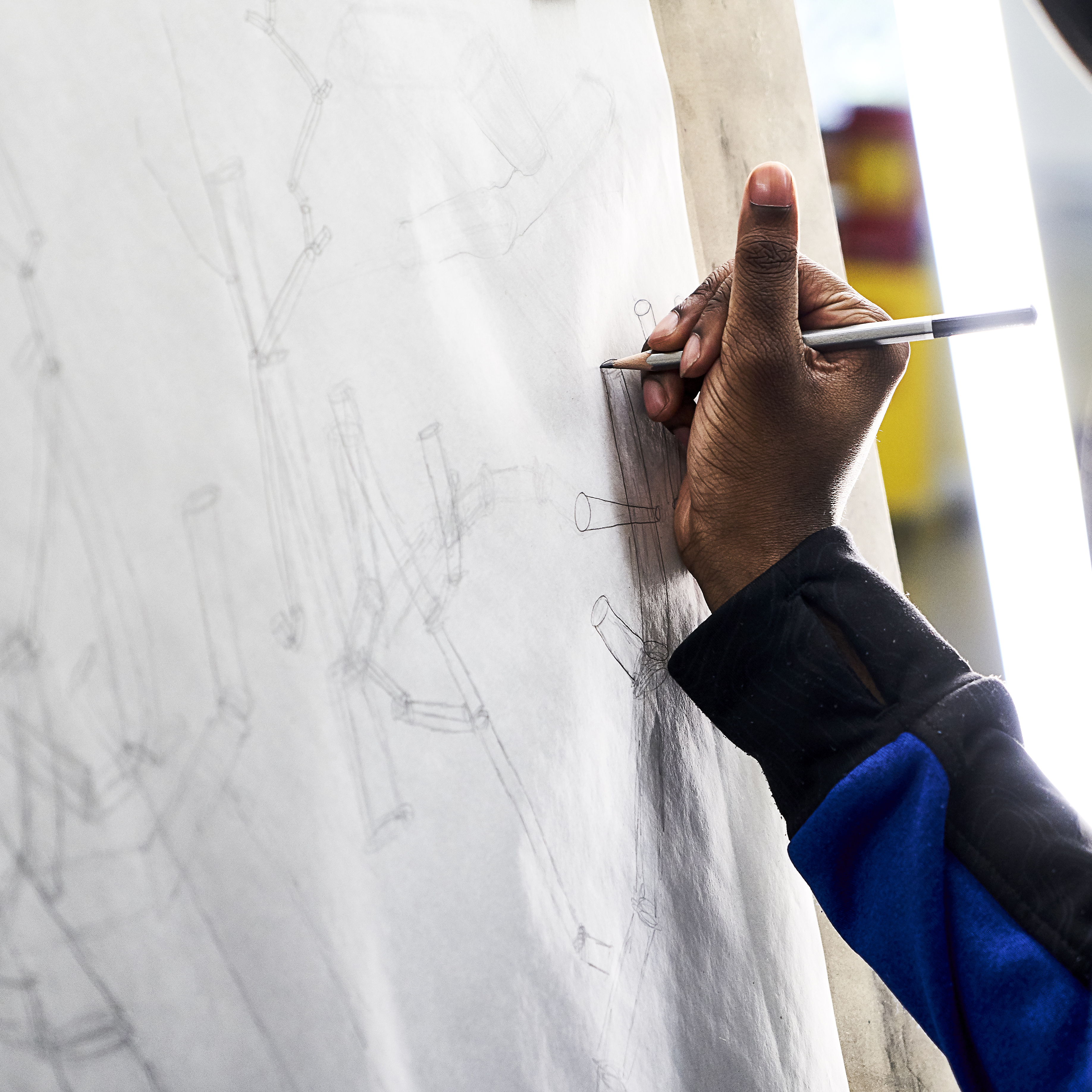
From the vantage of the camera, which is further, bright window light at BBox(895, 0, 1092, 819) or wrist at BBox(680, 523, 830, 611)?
bright window light at BBox(895, 0, 1092, 819)

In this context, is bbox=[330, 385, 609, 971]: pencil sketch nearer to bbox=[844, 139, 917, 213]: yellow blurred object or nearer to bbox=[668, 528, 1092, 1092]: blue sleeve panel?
bbox=[668, 528, 1092, 1092]: blue sleeve panel

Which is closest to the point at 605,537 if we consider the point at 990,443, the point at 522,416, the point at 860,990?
the point at 522,416

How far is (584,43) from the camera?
44cm

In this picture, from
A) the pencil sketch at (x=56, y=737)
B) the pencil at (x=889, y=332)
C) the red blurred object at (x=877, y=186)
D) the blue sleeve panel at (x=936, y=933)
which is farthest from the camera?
the red blurred object at (x=877, y=186)

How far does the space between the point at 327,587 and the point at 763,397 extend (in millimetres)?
252

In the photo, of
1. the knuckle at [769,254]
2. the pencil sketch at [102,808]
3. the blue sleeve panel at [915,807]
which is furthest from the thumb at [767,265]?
the pencil sketch at [102,808]

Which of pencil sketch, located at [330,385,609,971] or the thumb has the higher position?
the thumb

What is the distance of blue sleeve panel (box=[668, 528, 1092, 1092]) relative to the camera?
1.04ft

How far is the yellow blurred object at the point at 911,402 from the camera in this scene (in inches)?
31.5

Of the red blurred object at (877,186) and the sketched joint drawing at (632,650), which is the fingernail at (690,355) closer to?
the sketched joint drawing at (632,650)

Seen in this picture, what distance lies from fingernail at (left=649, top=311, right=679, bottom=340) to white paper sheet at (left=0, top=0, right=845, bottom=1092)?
36 millimetres

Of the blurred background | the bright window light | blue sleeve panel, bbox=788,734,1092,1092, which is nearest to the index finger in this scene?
blue sleeve panel, bbox=788,734,1092,1092

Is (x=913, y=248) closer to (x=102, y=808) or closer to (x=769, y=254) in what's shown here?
(x=769, y=254)

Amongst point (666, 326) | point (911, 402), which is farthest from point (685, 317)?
point (911, 402)
